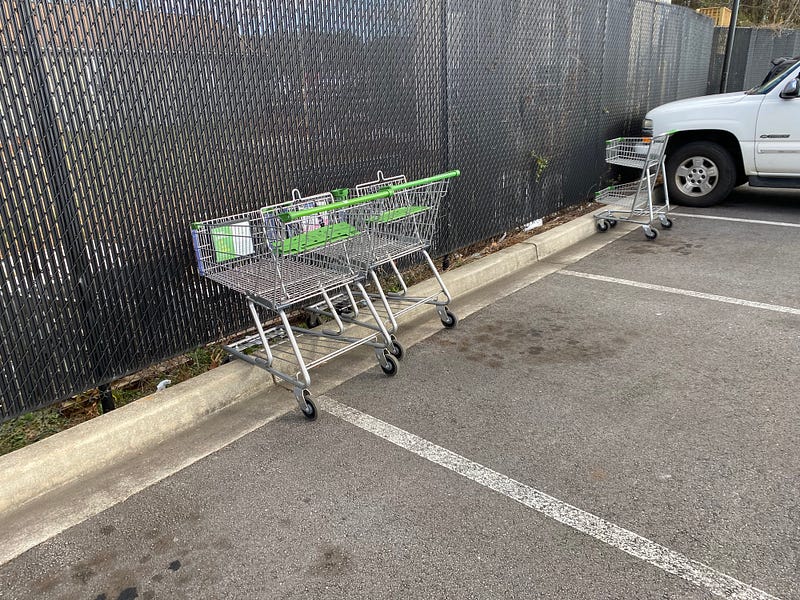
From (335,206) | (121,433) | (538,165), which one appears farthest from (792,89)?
(121,433)

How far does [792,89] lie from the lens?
→ 23.5ft

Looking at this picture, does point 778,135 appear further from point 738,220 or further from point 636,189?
point 636,189

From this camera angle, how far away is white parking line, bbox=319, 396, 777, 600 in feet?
7.60

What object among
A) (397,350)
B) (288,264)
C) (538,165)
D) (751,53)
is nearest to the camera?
(288,264)

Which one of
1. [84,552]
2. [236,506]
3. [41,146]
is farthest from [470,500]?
[41,146]

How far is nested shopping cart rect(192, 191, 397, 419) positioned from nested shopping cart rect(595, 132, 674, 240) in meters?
4.36

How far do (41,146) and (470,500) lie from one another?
9.08ft

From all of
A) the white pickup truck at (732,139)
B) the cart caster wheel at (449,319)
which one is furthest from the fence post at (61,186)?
the white pickup truck at (732,139)

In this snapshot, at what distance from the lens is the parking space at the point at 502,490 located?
2.40 meters

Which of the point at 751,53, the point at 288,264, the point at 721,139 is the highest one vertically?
the point at 751,53

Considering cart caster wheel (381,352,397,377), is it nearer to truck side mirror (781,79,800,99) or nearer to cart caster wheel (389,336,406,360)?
cart caster wheel (389,336,406,360)

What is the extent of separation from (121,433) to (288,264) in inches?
57.0

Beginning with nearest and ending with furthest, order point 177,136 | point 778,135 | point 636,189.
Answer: point 177,136 < point 778,135 < point 636,189

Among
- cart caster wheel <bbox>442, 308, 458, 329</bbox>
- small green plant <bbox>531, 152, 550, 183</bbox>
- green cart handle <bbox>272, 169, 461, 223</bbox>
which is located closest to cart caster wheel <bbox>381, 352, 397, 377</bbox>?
cart caster wheel <bbox>442, 308, 458, 329</bbox>
